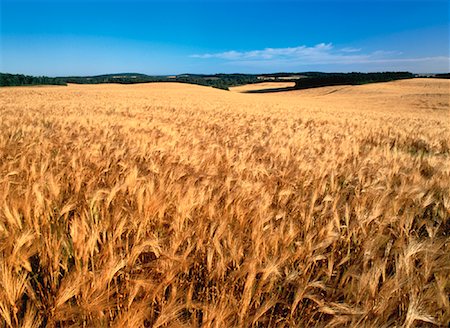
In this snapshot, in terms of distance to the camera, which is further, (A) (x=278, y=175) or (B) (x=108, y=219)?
(A) (x=278, y=175)

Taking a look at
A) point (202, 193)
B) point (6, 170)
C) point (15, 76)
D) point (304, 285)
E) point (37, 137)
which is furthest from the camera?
point (15, 76)

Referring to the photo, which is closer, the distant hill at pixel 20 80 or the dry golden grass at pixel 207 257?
the dry golden grass at pixel 207 257

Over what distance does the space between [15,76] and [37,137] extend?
79.5m

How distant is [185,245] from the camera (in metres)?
1.57

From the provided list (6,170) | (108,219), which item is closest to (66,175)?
(6,170)

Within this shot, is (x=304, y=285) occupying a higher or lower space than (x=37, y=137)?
lower

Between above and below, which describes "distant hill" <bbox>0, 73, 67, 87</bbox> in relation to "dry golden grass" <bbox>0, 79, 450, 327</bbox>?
above

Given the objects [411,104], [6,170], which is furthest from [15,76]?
[6,170]

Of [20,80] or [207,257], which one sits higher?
[20,80]

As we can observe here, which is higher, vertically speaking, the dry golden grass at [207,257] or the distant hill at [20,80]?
the distant hill at [20,80]

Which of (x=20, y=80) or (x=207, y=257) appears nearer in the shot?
(x=207, y=257)

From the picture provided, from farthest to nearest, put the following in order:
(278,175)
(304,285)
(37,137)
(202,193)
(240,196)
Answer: (37,137) < (278,175) < (240,196) < (202,193) < (304,285)

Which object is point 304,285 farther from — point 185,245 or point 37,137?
point 37,137

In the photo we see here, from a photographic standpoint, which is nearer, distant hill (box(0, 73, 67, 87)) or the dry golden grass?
the dry golden grass
